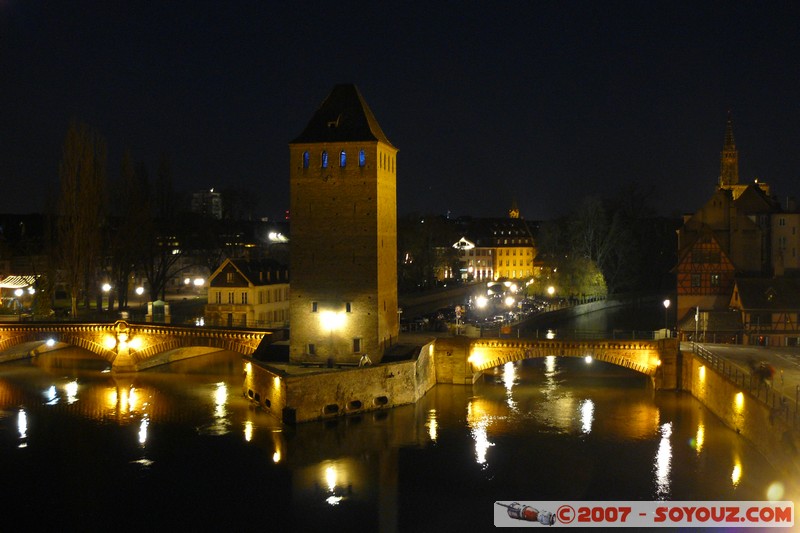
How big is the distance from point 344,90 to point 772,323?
25.9m

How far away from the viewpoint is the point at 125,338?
4434cm

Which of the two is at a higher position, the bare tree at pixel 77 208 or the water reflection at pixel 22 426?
the bare tree at pixel 77 208

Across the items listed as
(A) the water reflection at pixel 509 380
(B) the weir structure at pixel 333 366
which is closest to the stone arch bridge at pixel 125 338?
(B) the weir structure at pixel 333 366

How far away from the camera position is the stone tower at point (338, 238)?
37.5 meters

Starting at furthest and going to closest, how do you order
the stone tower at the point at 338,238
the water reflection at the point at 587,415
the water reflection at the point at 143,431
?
the stone tower at the point at 338,238
the water reflection at the point at 587,415
the water reflection at the point at 143,431

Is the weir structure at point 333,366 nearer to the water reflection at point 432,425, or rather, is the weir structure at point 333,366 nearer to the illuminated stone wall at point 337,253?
the illuminated stone wall at point 337,253

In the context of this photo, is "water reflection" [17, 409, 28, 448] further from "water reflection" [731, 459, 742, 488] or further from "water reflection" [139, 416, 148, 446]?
"water reflection" [731, 459, 742, 488]

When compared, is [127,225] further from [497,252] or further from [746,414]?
[497,252]

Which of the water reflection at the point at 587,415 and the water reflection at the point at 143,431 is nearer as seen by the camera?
the water reflection at the point at 143,431

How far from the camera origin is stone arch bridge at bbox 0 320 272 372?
139 ft

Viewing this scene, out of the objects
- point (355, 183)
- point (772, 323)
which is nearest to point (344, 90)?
point (355, 183)

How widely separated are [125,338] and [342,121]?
662 inches

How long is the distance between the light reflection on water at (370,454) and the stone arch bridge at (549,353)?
3.63ft

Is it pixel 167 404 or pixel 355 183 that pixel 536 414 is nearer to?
pixel 355 183
